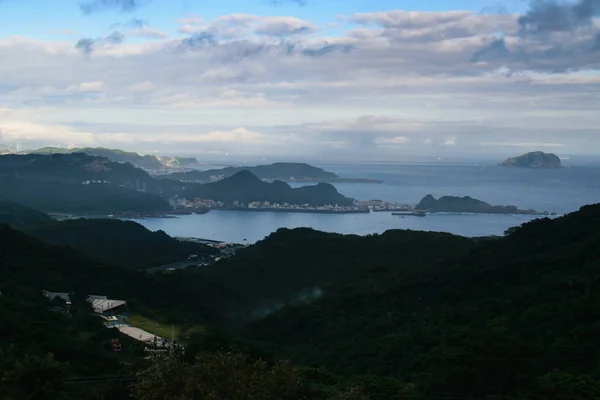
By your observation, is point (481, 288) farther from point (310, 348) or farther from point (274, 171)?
point (274, 171)

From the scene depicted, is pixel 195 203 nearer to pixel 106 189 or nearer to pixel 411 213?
pixel 106 189

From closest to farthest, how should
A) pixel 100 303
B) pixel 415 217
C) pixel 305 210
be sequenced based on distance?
pixel 100 303
pixel 415 217
pixel 305 210

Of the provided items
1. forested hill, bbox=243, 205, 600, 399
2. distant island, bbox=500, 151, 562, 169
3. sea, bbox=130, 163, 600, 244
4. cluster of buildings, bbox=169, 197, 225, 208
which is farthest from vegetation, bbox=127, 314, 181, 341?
distant island, bbox=500, 151, 562, 169

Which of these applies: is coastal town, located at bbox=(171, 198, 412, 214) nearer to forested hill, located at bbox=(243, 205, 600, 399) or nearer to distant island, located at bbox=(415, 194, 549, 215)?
distant island, located at bbox=(415, 194, 549, 215)

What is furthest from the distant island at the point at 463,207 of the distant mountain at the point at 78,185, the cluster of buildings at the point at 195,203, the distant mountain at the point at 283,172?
→ the distant mountain at the point at 283,172

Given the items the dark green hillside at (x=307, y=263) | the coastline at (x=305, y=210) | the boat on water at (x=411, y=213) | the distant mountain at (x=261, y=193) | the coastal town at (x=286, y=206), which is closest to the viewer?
the dark green hillside at (x=307, y=263)

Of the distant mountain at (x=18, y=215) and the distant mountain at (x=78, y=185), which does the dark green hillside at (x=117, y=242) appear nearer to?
the distant mountain at (x=18, y=215)

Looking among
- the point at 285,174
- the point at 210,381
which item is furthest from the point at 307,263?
the point at 285,174
